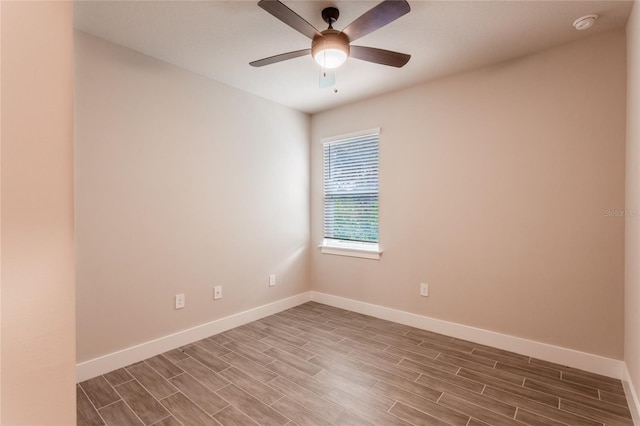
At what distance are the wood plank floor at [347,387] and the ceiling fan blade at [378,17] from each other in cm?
230

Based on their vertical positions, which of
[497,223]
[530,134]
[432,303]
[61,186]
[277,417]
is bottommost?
[277,417]

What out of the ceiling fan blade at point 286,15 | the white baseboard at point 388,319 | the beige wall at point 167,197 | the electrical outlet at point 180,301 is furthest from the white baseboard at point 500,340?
the ceiling fan blade at point 286,15

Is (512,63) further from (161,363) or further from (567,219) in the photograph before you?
(161,363)

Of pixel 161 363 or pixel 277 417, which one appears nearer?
pixel 277 417

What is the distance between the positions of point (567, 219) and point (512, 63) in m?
1.40

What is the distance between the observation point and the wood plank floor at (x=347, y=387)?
1.87 m

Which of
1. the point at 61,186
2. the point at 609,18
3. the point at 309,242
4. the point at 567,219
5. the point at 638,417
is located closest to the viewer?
the point at 61,186

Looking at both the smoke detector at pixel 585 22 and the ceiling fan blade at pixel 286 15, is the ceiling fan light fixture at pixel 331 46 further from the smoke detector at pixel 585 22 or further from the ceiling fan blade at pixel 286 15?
the smoke detector at pixel 585 22

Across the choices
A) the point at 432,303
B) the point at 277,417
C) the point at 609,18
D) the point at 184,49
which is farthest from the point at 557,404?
the point at 184,49

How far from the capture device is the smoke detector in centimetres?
208

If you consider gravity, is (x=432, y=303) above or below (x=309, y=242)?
below

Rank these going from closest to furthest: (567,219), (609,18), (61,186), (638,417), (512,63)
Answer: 1. (61,186)
2. (638,417)
3. (609,18)
4. (567,219)
5. (512,63)

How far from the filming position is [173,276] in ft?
9.27

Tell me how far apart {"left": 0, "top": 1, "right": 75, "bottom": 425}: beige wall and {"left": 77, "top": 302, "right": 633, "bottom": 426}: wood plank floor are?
4.63ft
